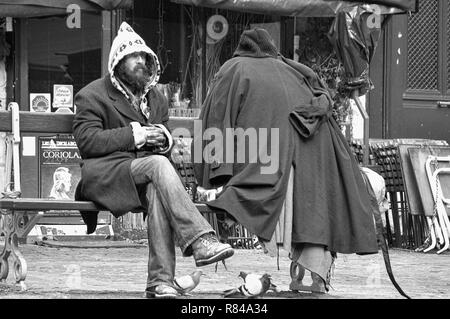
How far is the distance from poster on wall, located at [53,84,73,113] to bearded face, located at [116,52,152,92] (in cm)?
451

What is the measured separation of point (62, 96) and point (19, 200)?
15.5 feet

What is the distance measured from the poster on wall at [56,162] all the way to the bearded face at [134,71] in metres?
4.27

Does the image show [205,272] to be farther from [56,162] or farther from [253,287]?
[56,162]

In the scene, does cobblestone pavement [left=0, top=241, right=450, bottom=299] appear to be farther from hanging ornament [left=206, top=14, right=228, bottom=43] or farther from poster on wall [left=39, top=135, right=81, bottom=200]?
hanging ornament [left=206, top=14, right=228, bottom=43]

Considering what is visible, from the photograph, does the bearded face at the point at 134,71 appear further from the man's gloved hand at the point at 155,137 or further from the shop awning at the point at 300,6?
the shop awning at the point at 300,6

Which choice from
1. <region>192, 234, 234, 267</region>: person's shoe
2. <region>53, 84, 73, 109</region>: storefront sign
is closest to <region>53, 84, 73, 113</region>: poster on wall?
<region>53, 84, 73, 109</region>: storefront sign

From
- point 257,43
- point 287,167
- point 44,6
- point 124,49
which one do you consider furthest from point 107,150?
point 44,6

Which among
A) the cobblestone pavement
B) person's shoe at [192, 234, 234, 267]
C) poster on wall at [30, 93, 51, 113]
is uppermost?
poster on wall at [30, 93, 51, 113]

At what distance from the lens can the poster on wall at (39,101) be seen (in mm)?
11180

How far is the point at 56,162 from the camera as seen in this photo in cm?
1106

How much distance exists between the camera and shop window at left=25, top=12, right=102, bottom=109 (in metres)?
11.2
